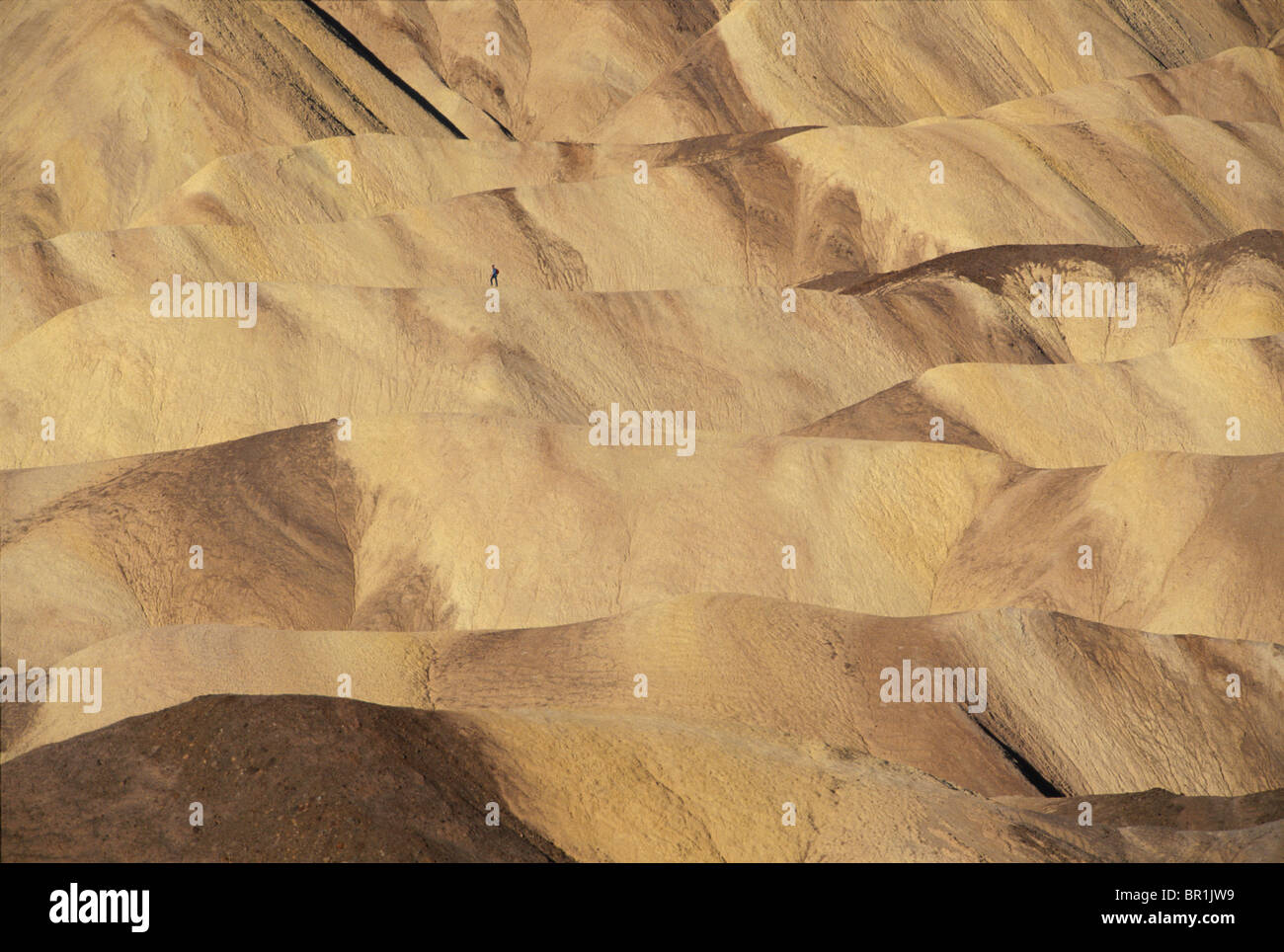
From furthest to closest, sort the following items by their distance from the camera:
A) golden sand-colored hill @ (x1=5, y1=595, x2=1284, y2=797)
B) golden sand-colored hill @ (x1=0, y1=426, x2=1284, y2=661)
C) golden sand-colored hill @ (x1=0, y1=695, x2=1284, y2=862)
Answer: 1. golden sand-colored hill @ (x1=0, y1=426, x2=1284, y2=661)
2. golden sand-colored hill @ (x1=5, y1=595, x2=1284, y2=797)
3. golden sand-colored hill @ (x1=0, y1=695, x2=1284, y2=862)

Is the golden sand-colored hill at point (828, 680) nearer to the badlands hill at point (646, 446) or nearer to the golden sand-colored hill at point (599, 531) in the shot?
the badlands hill at point (646, 446)

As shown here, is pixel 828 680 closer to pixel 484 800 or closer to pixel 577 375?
pixel 484 800

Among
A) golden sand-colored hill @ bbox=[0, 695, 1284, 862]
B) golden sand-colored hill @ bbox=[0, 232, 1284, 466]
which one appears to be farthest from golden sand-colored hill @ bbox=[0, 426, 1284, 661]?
golden sand-colored hill @ bbox=[0, 695, 1284, 862]

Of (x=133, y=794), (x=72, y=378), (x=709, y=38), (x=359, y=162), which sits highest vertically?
(x=709, y=38)

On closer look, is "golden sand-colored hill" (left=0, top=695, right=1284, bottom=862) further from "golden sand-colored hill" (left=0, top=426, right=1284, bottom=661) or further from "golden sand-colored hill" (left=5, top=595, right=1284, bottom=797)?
"golden sand-colored hill" (left=0, top=426, right=1284, bottom=661)

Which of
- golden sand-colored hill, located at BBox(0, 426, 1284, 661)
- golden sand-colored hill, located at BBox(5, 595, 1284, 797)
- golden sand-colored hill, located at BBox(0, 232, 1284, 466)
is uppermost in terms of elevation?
golden sand-colored hill, located at BBox(0, 232, 1284, 466)

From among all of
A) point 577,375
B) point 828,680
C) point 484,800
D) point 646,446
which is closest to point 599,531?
point 646,446

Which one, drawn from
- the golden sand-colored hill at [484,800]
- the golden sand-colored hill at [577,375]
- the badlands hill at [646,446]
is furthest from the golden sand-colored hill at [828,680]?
the golden sand-colored hill at [577,375]
